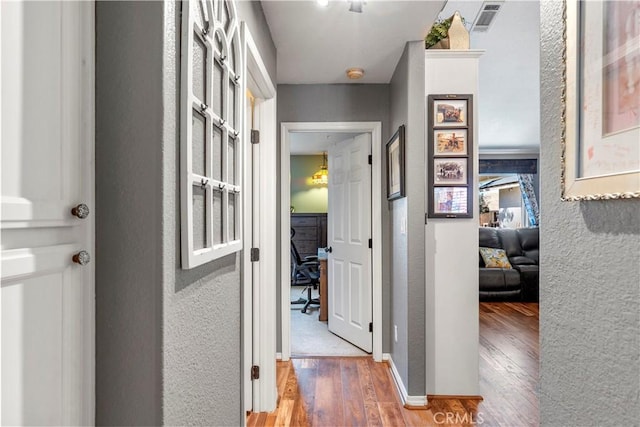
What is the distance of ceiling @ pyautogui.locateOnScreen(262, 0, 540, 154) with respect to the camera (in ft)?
6.83

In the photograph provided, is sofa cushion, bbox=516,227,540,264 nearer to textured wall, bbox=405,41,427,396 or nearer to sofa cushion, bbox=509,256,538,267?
sofa cushion, bbox=509,256,538,267

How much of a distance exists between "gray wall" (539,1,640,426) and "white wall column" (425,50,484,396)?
5.03 feet

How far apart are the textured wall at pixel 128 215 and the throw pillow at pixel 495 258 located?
5.48m

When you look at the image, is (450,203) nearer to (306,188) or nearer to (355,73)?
(355,73)

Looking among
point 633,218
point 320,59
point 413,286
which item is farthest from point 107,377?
point 320,59

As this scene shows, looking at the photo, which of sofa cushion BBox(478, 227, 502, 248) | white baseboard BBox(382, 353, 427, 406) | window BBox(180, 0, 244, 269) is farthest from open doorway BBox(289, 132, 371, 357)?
sofa cushion BBox(478, 227, 502, 248)

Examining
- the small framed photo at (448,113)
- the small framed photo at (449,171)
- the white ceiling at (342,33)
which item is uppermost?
the white ceiling at (342,33)

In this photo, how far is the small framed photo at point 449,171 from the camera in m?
2.48

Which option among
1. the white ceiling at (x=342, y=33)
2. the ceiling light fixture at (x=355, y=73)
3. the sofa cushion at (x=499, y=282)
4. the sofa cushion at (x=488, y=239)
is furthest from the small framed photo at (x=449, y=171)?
the sofa cushion at (x=488, y=239)

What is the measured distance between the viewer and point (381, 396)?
2.52 meters

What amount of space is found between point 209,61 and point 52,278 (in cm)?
74

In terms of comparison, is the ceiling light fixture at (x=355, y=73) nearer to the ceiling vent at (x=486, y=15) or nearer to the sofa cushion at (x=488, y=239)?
the ceiling vent at (x=486, y=15)

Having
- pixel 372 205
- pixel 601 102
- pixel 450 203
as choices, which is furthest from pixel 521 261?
pixel 601 102

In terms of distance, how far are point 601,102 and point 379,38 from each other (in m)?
1.91
